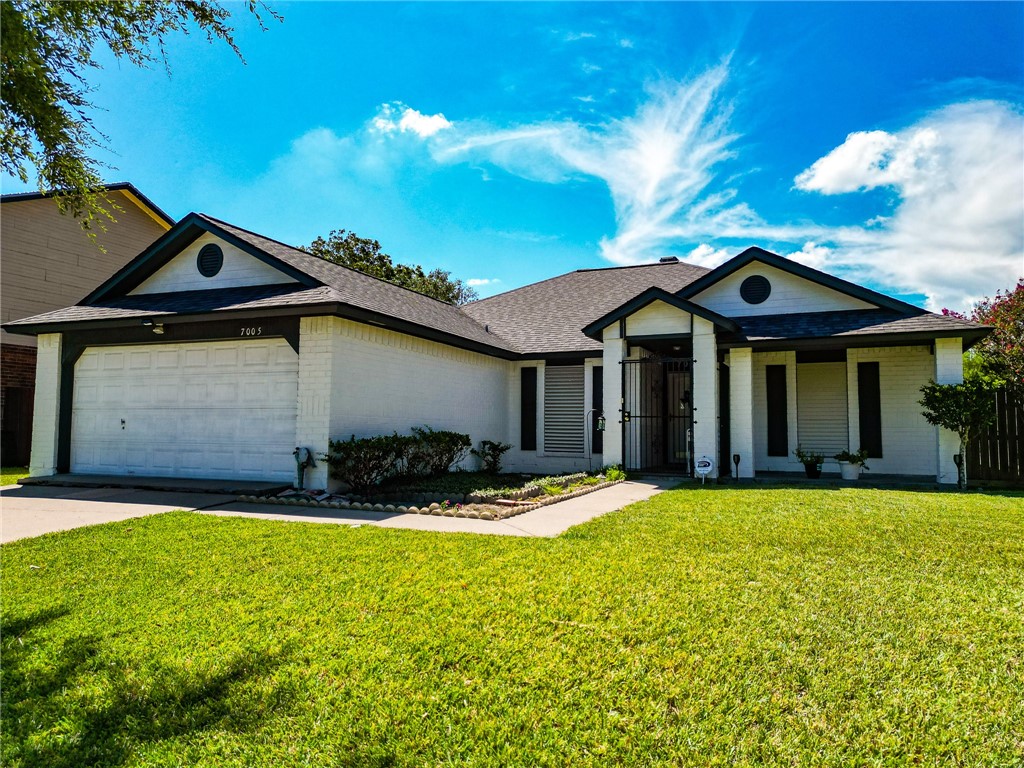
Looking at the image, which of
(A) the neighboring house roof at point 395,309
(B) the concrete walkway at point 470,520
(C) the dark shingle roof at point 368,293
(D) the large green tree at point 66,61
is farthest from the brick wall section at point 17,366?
(D) the large green tree at point 66,61

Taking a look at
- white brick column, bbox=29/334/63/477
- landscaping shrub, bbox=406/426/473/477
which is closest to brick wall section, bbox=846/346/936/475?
landscaping shrub, bbox=406/426/473/477

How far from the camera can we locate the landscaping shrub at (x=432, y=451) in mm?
11625

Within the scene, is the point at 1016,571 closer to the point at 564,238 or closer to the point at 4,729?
the point at 4,729

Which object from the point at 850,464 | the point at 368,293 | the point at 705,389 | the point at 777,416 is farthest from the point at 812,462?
the point at 368,293

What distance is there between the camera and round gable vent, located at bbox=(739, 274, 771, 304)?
45.0 ft

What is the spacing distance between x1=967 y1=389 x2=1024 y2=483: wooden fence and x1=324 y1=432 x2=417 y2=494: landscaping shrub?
36.5 feet

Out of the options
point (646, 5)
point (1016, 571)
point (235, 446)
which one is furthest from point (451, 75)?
point (1016, 571)

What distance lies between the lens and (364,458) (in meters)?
10.1

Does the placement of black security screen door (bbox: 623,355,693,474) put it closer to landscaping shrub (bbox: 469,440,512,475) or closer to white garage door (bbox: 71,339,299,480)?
landscaping shrub (bbox: 469,440,512,475)

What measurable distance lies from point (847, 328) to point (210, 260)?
13.2m

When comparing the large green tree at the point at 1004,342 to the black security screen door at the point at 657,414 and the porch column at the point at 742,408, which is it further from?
the black security screen door at the point at 657,414

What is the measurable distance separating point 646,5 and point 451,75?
153 inches

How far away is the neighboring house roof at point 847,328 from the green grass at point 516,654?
674cm

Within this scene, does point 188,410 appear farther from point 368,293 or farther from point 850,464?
point 850,464
